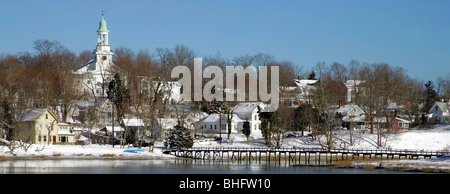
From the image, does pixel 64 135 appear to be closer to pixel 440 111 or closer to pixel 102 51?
pixel 102 51

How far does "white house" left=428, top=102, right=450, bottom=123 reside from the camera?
122 metres

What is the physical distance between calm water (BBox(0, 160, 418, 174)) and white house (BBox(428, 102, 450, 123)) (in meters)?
56.5

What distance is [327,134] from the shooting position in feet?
303

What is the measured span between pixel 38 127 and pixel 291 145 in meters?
32.7

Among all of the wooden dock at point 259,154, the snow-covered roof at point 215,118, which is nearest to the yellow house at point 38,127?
the wooden dock at point 259,154

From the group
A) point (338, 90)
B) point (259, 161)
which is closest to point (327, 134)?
point (259, 161)

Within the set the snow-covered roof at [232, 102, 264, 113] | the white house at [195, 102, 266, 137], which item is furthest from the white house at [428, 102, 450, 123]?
the white house at [195, 102, 266, 137]

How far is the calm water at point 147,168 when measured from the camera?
200 feet

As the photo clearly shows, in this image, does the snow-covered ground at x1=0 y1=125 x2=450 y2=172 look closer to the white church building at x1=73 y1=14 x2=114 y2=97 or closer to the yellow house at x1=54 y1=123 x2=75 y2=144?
the yellow house at x1=54 y1=123 x2=75 y2=144

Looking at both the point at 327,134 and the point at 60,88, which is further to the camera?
the point at 60,88

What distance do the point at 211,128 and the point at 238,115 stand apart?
5.41 meters

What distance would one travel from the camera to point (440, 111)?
406 feet

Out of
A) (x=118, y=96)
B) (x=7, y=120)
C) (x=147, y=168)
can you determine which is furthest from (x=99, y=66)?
(x=147, y=168)
